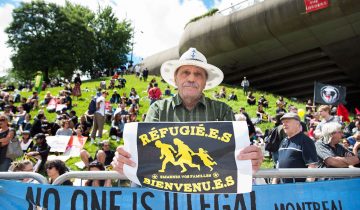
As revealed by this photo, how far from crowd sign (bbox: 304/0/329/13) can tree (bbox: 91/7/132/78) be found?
38.9 m

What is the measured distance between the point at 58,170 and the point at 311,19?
25.0 meters

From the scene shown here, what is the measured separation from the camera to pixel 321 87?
1519cm

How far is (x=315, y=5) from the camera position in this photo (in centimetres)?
2636

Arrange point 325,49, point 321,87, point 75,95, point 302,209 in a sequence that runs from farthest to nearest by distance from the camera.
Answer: point 325,49, point 75,95, point 321,87, point 302,209

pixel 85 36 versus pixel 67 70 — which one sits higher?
pixel 85 36

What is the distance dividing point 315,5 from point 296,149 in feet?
75.9

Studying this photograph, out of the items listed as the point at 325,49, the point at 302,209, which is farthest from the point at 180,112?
the point at 325,49

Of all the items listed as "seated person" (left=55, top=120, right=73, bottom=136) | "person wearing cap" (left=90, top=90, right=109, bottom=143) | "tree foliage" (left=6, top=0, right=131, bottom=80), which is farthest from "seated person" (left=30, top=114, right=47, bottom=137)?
"tree foliage" (left=6, top=0, right=131, bottom=80)

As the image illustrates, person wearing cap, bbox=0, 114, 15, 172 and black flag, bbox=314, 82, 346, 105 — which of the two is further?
black flag, bbox=314, 82, 346, 105

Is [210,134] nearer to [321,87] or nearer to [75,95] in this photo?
[321,87]

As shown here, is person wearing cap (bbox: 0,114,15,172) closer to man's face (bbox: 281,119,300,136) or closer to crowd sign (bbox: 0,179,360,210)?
crowd sign (bbox: 0,179,360,210)

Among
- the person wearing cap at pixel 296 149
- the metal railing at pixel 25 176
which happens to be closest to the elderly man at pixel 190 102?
the metal railing at pixel 25 176

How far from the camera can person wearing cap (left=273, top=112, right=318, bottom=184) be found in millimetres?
5500

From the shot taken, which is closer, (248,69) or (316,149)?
(316,149)
